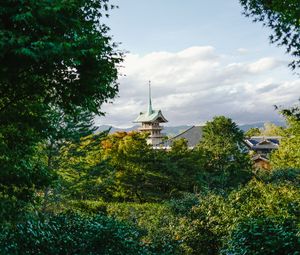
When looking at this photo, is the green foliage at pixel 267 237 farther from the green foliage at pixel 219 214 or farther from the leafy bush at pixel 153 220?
the green foliage at pixel 219 214

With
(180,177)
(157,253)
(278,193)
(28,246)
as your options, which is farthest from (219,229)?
(180,177)

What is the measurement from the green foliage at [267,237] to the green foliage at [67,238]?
244 cm

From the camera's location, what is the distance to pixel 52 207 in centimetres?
2517

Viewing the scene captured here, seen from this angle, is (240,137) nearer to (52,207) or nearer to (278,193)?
(52,207)

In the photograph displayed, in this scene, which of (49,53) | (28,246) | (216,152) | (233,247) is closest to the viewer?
(49,53)

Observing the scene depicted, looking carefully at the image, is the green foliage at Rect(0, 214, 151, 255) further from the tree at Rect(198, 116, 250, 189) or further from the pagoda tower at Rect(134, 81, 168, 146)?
the pagoda tower at Rect(134, 81, 168, 146)

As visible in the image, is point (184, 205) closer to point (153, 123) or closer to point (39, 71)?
point (39, 71)

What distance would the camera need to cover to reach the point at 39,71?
791 cm

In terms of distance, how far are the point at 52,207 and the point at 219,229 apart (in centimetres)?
1679

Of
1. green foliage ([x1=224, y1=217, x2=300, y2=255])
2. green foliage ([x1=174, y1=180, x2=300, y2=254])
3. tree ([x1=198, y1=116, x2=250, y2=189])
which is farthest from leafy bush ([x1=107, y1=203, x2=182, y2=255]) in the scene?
tree ([x1=198, y1=116, x2=250, y2=189])

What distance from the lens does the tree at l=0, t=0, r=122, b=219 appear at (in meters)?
6.43

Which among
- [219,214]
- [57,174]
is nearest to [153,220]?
[219,214]

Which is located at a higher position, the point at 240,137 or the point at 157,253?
the point at 240,137

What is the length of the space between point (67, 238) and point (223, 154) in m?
27.9
